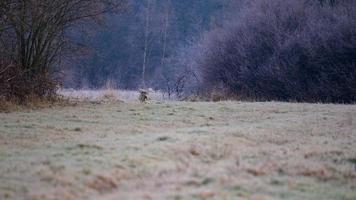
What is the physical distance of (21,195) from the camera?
6.54 m

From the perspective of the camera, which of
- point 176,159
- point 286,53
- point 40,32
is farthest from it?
point 286,53

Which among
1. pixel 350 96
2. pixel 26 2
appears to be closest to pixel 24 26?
pixel 26 2

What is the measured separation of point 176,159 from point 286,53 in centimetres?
2380

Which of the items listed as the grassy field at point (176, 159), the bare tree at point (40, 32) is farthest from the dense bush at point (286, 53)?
the grassy field at point (176, 159)

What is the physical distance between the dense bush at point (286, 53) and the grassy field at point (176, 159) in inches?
589

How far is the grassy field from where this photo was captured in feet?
22.6

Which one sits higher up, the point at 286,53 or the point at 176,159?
the point at 286,53

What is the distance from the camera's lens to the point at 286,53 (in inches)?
1232

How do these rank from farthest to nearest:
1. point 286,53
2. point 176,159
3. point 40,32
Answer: point 286,53, point 40,32, point 176,159

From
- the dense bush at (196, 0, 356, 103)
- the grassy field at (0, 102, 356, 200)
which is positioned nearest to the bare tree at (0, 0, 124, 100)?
the grassy field at (0, 102, 356, 200)

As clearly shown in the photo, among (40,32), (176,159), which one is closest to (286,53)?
(40,32)

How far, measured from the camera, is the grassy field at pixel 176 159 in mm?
6895

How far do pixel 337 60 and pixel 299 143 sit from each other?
1965cm

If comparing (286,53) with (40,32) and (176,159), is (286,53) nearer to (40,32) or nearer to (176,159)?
(40,32)
